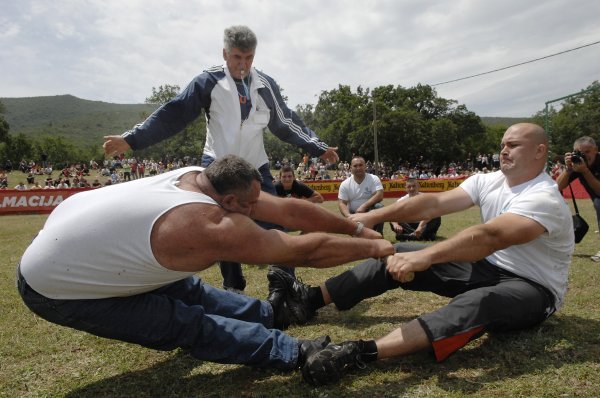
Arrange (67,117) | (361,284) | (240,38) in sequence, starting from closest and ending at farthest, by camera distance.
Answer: (361,284), (240,38), (67,117)

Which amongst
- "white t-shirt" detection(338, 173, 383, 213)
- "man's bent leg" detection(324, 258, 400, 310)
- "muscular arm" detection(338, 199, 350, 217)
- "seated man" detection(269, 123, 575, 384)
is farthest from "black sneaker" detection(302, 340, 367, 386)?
"white t-shirt" detection(338, 173, 383, 213)

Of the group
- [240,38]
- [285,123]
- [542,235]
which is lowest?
[542,235]

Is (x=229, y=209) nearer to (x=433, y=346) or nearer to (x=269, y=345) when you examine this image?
(x=269, y=345)

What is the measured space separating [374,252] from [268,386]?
971 mm

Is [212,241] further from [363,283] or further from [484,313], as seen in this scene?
[484,313]

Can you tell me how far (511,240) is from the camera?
260cm

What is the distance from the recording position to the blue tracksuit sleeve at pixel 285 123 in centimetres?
416

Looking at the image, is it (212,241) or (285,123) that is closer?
(212,241)

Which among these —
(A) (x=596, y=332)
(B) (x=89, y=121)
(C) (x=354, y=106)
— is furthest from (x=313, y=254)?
(B) (x=89, y=121)

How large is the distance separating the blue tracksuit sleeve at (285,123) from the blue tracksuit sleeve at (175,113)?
20.7 inches

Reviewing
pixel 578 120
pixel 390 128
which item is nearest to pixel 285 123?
pixel 390 128

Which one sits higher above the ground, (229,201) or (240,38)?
(240,38)

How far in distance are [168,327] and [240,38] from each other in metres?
2.39

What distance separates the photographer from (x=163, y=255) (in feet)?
7.06
